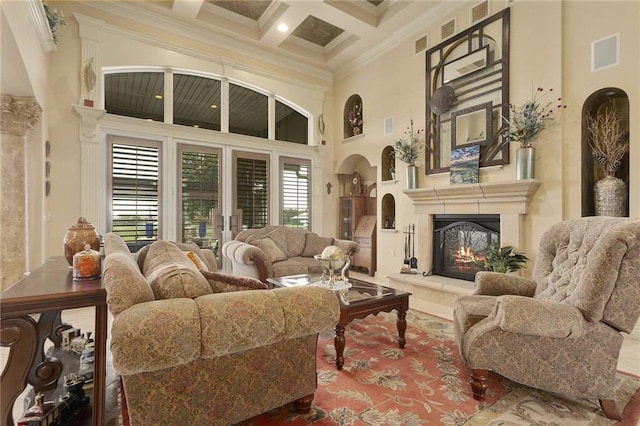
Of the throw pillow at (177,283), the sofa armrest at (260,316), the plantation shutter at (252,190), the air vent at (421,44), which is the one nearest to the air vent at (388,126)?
the air vent at (421,44)

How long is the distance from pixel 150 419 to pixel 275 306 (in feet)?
2.28

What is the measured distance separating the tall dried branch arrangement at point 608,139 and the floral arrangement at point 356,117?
3.95m

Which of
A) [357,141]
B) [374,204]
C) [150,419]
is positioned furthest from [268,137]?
[150,419]

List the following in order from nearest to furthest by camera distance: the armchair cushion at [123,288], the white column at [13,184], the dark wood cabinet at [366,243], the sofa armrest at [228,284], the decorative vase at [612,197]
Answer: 1. the armchair cushion at [123,288]
2. the sofa armrest at [228,284]
3. the decorative vase at [612,197]
4. the white column at [13,184]
5. the dark wood cabinet at [366,243]

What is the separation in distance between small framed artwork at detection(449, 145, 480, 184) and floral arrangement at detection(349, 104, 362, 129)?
2538mm

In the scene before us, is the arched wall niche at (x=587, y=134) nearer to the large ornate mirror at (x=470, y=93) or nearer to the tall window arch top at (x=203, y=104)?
the large ornate mirror at (x=470, y=93)

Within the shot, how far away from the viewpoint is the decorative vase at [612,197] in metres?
3.22

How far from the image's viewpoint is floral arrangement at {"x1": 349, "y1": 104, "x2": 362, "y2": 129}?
22.1 ft

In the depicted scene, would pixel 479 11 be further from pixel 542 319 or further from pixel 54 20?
pixel 54 20

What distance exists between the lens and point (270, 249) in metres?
4.52

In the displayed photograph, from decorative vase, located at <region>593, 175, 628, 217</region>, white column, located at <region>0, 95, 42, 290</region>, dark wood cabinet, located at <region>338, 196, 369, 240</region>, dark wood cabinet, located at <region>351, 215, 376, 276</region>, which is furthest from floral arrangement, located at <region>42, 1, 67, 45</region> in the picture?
decorative vase, located at <region>593, 175, 628, 217</region>

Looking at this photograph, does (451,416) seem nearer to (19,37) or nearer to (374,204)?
(19,37)

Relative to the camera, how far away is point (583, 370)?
6.12ft

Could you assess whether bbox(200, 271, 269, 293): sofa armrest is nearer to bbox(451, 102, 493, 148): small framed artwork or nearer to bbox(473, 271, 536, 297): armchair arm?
bbox(473, 271, 536, 297): armchair arm
